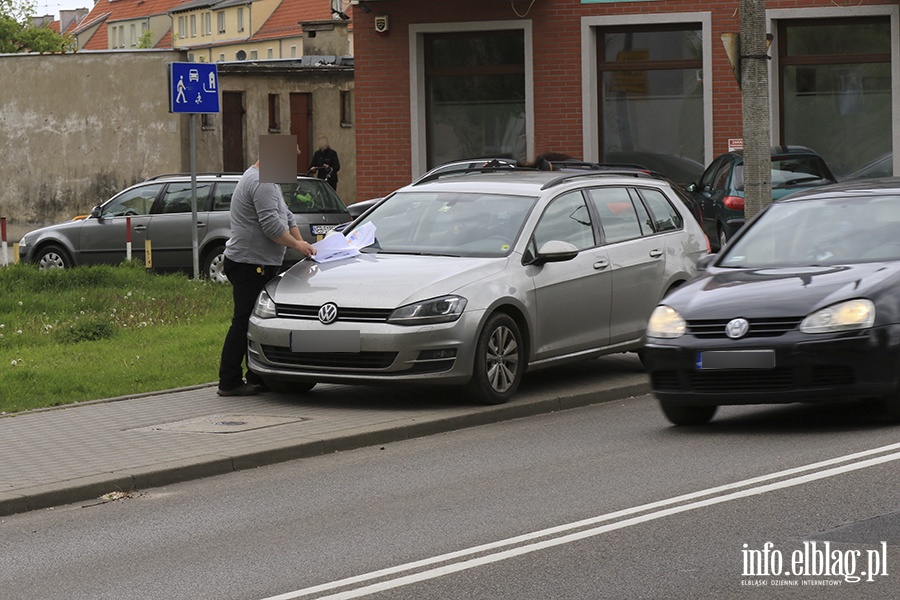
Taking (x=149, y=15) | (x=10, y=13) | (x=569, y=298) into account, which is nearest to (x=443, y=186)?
(x=569, y=298)

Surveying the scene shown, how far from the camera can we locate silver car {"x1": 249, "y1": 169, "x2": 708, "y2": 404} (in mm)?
10773

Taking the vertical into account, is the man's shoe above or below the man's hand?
below

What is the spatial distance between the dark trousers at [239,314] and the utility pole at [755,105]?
5.24 m

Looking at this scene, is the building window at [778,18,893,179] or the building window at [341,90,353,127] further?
the building window at [341,90,353,127]

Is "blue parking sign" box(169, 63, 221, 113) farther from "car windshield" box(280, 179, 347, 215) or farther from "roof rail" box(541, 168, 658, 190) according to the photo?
"roof rail" box(541, 168, 658, 190)

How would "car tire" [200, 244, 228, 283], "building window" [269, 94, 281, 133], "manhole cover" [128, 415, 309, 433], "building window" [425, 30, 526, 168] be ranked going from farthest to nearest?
"building window" [269, 94, 281, 133], "building window" [425, 30, 526, 168], "car tire" [200, 244, 228, 283], "manhole cover" [128, 415, 309, 433]

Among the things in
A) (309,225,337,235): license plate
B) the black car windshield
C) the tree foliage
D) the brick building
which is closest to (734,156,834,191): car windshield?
the brick building

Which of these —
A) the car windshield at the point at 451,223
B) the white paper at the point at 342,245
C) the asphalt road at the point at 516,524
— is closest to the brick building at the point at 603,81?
the car windshield at the point at 451,223

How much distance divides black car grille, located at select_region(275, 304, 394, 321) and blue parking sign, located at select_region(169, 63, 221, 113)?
29.6 feet

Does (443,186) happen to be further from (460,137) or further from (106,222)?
(460,137)

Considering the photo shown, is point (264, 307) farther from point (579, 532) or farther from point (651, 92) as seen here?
point (651, 92)

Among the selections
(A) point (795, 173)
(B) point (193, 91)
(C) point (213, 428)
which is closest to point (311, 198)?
(B) point (193, 91)

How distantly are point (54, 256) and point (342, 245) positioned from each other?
12.4 metres

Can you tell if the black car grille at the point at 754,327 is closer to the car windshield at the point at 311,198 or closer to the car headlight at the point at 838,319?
the car headlight at the point at 838,319
